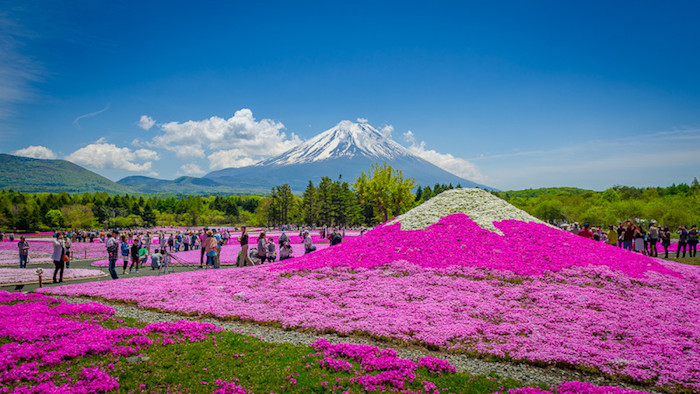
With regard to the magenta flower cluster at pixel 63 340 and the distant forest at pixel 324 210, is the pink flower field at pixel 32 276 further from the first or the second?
the distant forest at pixel 324 210

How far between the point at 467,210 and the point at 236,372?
21412 millimetres

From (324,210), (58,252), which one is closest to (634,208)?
(324,210)

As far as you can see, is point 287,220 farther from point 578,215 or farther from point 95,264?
point 95,264

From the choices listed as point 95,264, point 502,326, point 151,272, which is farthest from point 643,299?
point 95,264

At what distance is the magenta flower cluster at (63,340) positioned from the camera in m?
7.19

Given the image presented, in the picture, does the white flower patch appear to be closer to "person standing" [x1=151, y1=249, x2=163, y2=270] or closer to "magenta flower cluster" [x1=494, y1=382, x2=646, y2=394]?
"magenta flower cluster" [x1=494, y1=382, x2=646, y2=394]

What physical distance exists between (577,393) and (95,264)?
3363cm

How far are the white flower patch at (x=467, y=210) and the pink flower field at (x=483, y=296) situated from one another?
101cm

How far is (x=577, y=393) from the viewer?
7.10m

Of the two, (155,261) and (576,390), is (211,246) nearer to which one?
(155,261)

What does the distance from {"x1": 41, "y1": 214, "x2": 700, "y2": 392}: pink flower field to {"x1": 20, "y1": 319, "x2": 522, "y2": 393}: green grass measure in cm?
210

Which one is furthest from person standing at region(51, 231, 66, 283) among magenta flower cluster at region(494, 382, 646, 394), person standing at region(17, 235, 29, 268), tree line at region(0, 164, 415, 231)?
tree line at region(0, 164, 415, 231)

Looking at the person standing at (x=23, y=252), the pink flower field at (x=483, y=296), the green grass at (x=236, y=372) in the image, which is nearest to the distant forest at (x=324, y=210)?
the pink flower field at (x=483, y=296)

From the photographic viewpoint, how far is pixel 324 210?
325ft
